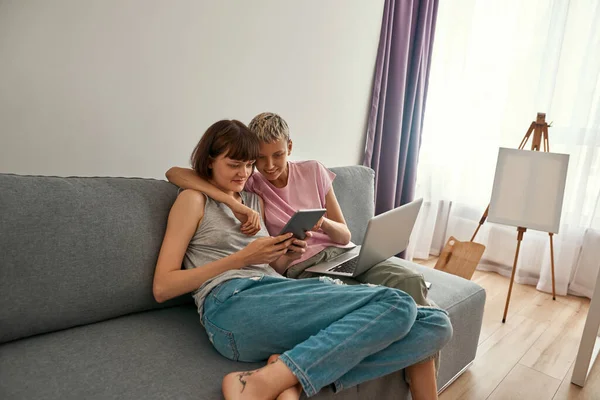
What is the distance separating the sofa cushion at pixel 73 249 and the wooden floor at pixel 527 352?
132 cm

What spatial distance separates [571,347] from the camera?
97.3 inches

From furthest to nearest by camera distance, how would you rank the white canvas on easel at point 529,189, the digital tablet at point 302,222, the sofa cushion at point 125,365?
1. the white canvas on easel at point 529,189
2. the digital tablet at point 302,222
3. the sofa cushion at point 125,365

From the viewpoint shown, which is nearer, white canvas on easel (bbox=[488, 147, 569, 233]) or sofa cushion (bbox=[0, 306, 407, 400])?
sofa cushion (bbox=[0, 306, 407, 400])

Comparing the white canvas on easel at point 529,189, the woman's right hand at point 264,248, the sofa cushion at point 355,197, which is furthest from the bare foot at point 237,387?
the white canvas on easel at point 529,189

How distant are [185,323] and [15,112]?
0.91 meters

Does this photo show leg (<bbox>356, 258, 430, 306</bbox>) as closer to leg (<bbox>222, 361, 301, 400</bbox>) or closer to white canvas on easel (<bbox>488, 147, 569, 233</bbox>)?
leg (<bbox>222, 361, 301, 400</bbox>)

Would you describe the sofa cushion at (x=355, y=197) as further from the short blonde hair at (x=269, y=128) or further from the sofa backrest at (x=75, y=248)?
the sofa backrest at (x=75, y=248)

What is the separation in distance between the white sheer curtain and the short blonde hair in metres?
2.12

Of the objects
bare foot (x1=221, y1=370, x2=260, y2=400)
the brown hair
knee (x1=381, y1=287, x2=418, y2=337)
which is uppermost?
the brown hair

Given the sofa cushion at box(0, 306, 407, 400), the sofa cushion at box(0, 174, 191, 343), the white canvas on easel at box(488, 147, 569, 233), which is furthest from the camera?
the white canvas on easel at box(488, 147, 569, 233)

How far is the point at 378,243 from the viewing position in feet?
5.50

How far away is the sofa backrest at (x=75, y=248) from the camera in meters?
1.26

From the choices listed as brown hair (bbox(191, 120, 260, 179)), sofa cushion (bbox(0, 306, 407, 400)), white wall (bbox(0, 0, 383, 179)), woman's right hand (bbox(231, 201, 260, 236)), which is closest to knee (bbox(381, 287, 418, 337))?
sofa cushion (bbox(0, 306, 407, 400))

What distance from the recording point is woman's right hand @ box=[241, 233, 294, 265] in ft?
4.68
